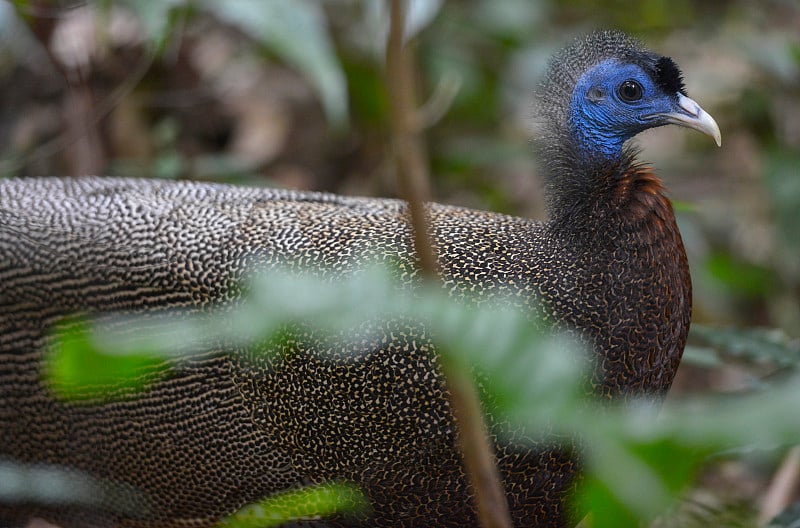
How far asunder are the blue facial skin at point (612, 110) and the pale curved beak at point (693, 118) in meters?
0.02

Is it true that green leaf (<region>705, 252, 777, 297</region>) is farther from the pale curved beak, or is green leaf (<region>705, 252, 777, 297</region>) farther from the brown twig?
the brown twig

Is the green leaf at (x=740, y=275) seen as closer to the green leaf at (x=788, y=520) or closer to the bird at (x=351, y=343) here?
the bird at (x=351, y=343)

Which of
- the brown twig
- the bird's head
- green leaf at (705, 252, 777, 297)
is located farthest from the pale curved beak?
green leaf at (705, 252, 777, 297)

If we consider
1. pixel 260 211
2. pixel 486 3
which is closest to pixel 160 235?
pixel 260 211

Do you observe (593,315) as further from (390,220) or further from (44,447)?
(44,447)

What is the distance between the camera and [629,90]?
89.6 inches

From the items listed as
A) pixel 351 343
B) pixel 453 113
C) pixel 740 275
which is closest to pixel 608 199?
pixel 351 343

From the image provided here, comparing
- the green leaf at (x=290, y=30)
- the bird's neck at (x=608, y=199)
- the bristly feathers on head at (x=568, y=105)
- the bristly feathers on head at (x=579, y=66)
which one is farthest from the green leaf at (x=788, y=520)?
the green leaf at (x=290, y=30)

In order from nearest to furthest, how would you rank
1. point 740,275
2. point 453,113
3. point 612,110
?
point 612,110 → point 740,275 → point 453,113

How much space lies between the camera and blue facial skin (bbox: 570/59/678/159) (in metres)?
2.26

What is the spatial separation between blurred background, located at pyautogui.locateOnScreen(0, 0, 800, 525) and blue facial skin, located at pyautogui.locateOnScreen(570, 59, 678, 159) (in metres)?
1.34

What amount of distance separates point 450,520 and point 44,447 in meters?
1.05

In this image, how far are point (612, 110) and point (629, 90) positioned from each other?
0.24ft

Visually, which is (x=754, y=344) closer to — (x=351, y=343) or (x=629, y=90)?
(x=629, y=90)
